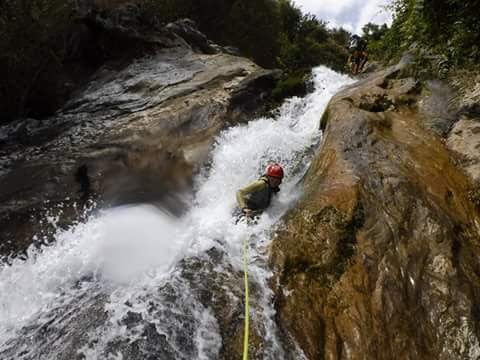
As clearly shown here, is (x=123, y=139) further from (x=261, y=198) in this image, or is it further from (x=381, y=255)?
(x=381, y=255)

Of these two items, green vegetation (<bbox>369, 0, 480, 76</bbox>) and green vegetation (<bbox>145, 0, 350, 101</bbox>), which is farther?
green vegetation (<bbox>145, 0, 350, 101</bbox>)

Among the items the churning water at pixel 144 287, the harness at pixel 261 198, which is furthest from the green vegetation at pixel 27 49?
the harness at pixel 261 198

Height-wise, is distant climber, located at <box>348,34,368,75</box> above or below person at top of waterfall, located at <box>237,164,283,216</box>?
above

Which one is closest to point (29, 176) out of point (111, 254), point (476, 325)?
point (111, 254)

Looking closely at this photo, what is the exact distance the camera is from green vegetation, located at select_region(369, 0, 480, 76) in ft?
27.1

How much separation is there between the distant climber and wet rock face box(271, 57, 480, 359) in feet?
33.8

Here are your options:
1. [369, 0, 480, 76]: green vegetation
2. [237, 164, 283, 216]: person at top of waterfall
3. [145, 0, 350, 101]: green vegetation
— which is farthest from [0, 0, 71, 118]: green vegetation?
[369, 0, 480, 76]: green vegetation

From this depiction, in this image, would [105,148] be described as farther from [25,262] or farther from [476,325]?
[476,325]

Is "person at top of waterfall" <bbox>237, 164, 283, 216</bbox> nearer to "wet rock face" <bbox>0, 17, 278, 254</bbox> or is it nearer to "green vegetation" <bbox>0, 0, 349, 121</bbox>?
"wet rock face" <bbox>0, 17, 278, 254</bbox>

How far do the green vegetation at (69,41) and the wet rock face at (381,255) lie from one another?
7.18 m

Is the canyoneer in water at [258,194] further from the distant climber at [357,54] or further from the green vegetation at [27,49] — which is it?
the distant climber at [357,54]

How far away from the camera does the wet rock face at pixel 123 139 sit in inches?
355

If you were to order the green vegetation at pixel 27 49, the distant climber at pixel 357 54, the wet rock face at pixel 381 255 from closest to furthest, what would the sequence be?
the wet rock face at pixel 381 255 < the green vegetation at pixel 27 49 < the distant climber at pixel 357 54

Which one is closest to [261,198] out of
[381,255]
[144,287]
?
[381,255]
